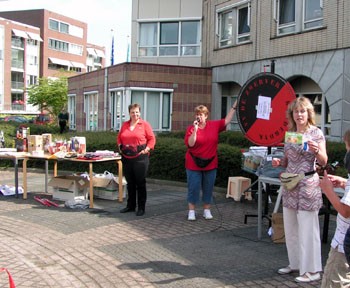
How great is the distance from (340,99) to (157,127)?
9014 millimetres

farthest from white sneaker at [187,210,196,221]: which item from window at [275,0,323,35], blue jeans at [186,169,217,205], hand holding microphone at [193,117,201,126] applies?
window at [275,0,323,35]

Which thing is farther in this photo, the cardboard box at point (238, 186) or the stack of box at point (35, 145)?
the stack of box at point (35, 145)

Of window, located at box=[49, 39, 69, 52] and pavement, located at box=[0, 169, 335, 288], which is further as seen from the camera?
window, located at box=[49, 39, 69, 52]

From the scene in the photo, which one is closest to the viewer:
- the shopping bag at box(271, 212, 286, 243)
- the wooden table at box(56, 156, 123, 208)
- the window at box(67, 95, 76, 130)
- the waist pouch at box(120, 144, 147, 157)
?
the shopping bag at box(271, 212, 286, 243)

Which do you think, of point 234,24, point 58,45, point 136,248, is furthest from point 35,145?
point 58,45

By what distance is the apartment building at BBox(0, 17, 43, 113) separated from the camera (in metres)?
73.2

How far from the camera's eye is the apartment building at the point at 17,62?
7319 centimetres

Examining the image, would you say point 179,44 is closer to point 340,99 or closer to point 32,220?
point 340,99

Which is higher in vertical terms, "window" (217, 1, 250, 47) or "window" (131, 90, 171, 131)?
"window" (217, 1, 250, 47)

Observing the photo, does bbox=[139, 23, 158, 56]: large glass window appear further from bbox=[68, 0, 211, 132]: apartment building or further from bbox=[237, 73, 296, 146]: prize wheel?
bbox=[237, 73, 296, 146]: prize wheel

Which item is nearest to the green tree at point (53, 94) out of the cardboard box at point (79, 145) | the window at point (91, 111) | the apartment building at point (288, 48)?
the window at point (91, 111)

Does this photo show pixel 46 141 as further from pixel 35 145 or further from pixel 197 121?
pixel 197 121

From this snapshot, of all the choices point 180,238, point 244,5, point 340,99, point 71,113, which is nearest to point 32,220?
point 180,238

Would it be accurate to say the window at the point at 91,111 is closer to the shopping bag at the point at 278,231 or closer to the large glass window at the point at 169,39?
the large glass window at the point at 169,39
